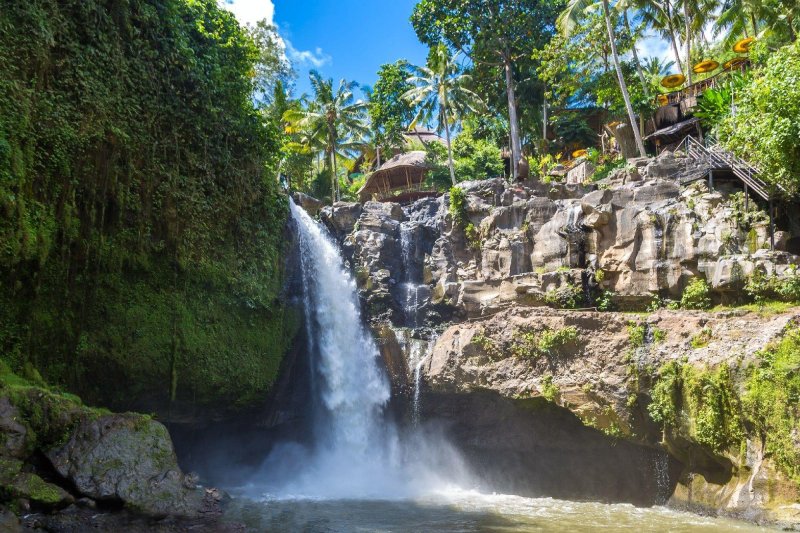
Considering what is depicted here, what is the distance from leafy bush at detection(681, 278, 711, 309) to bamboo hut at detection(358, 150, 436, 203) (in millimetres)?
20629

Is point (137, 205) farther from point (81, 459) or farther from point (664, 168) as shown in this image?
point (664, 168)

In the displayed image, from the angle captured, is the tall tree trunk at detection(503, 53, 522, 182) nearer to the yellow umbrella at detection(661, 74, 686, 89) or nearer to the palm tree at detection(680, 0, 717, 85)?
the yellow umbrella at detection(661, 74, 686, 89)

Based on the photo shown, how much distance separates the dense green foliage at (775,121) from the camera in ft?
46.9

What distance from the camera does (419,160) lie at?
36625 millimetres

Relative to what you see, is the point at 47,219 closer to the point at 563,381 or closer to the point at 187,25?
the point at 187,25

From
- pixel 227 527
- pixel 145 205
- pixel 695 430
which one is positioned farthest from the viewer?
pixel 145 205

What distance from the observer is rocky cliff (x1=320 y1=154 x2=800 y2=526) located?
13.3 m

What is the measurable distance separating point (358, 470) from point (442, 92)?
2142 centimetres

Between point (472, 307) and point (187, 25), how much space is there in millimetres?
12761

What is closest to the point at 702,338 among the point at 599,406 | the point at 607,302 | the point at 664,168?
the point at 599,406

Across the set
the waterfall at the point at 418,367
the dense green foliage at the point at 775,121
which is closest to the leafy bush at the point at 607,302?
the dense green foliage at the point at 775,121

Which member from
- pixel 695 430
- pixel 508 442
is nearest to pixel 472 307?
pixel 508 442

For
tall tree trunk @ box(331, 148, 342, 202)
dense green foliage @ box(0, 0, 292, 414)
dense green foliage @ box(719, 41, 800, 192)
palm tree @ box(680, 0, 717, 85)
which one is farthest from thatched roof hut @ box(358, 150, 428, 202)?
dense green foliage @ box(719, 41, 800, 192)

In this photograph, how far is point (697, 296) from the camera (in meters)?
16.7
